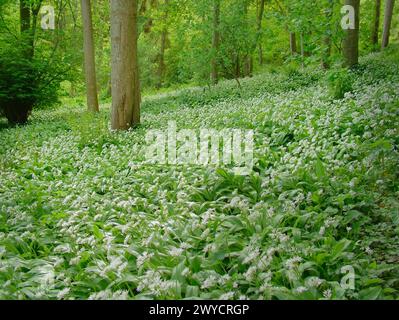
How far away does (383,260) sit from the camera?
131 inches

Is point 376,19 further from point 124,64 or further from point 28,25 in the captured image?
point 28,25

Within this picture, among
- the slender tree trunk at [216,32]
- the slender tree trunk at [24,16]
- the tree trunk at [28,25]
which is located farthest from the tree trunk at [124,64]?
the slender tree trunk at [24,16]

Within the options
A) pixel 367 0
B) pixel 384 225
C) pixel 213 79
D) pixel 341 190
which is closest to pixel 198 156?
pixel 341 190

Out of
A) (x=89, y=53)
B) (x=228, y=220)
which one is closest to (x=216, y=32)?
(x=89, y=53)

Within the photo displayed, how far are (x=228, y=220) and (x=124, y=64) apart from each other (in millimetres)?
6207

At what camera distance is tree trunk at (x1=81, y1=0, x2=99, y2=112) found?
1315 centimetres

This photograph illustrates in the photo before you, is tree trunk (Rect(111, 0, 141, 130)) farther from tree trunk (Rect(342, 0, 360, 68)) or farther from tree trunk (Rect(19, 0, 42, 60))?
tree trunk (Rect(19, 0, 42, 60))

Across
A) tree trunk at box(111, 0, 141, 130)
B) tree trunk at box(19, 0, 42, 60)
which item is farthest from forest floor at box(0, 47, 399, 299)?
tree trunk at box(19, 0, 42, 60)

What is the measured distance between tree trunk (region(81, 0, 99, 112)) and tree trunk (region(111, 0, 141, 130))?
182 inches

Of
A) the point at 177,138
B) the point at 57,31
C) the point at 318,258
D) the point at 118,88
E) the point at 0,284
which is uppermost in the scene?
the point at 57,31

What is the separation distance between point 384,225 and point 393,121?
7.10 ft

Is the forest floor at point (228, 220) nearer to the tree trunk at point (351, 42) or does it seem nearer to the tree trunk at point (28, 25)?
the tree trunk at point (351, 42)

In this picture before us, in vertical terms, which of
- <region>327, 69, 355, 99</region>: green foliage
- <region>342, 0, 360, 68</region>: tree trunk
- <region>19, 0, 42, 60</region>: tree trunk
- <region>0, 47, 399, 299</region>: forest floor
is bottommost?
<region>0, 47, 399, 299</region>: forest floor
